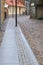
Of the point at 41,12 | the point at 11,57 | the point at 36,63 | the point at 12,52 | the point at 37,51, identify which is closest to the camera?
the point at 36,63

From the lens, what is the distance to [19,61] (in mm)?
8031

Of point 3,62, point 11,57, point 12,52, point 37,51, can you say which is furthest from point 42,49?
point 3,62

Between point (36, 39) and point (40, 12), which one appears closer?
point (36, 39)

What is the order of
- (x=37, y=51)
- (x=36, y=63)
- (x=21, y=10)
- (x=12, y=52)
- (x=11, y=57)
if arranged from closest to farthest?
(x=36, y=63) < (x=11, y=57) < (x=12, y=52) < (x=37, y=51) < (x=21, y=10)

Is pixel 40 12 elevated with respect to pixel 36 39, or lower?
elevated

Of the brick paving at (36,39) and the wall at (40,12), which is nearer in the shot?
the brick paving at (36,39)

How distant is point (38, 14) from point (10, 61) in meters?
33.9

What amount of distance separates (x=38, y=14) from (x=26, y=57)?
33063 millimetres

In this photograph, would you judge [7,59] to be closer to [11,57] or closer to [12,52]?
[11,57]

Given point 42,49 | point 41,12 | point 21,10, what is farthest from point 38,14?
point 21,10

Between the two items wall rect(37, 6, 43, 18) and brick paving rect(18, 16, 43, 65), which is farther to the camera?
wall rect(37, 6, 43, 18)

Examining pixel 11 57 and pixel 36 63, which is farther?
pixel 11 57

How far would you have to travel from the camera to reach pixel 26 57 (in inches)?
346

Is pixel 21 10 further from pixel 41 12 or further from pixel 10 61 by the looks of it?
pixel 10 61
